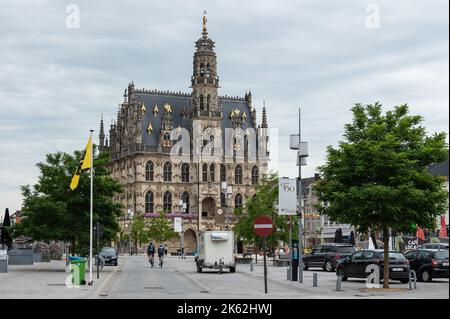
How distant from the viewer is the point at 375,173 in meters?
32.2

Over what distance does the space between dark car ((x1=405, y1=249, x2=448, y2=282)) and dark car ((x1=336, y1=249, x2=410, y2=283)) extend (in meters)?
1.19

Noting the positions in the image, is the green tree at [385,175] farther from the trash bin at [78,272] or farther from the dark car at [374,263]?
the trash bin at [78,272]

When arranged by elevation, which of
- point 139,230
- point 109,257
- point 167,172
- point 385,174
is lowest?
point 109,257

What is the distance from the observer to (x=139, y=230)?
117m

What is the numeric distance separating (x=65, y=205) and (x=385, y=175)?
21.7m

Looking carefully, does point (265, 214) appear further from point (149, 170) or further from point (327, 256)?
point (149, 170)

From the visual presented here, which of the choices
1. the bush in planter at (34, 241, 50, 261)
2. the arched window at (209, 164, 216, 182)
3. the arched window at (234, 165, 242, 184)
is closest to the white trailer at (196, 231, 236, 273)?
the bush in planter at (34, 241, 50, 261)

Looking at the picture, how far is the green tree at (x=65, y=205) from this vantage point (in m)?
48.9

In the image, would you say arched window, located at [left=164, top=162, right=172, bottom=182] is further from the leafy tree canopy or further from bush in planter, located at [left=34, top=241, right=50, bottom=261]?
the leafy tree canopy

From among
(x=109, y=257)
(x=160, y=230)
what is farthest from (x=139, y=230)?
(x=109, y=257)
